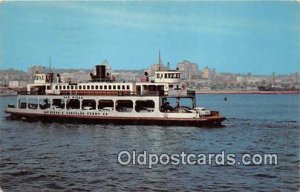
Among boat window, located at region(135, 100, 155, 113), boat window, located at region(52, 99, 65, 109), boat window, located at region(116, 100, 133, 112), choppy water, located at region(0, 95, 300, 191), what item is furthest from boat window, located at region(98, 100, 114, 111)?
choppy water, located at region(0, 95, 300, 191)

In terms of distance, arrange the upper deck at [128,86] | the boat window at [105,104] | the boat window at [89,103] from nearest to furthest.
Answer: the upper deck at [128,86], the boat window at [105,104], the boat window at [89,103]

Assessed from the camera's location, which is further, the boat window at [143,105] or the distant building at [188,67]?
the boat window at [143,105]

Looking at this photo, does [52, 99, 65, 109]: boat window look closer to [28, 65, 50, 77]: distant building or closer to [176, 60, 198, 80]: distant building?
[28, 65, 50, 77]: distant building

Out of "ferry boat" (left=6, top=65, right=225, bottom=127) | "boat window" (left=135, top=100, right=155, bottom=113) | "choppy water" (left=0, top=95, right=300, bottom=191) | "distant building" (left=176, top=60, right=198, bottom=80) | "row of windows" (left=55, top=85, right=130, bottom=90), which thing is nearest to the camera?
"choppy water" (left=0, top=95, right=300, bottom=191)

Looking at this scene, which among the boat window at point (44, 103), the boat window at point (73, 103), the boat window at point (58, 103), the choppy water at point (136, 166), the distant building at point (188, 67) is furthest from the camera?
the boat window at point (44, 103)

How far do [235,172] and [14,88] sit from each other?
783cm

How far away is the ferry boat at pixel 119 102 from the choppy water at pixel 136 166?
58 cm

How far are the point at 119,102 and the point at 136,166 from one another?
7.00 meters

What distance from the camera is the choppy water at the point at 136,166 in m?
8.58

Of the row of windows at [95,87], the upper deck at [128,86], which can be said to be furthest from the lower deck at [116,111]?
the row of windows at [95,87]

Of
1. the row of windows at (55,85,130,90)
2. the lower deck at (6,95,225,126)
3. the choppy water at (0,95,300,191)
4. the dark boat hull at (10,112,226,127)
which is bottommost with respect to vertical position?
the choppy water at (0,95,300,191)

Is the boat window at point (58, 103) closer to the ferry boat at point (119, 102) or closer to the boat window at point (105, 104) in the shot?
the ferry boat at point (119, 102)

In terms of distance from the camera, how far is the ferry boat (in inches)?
573

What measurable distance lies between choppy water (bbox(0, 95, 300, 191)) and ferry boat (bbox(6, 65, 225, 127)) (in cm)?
58
